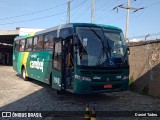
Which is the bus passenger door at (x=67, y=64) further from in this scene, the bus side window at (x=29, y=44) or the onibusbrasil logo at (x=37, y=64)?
the bus side window at (x=29, y=44)

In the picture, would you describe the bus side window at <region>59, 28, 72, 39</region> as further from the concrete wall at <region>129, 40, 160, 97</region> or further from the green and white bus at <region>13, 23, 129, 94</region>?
the concrete wall at <region>129, 40, 160, 97</region>

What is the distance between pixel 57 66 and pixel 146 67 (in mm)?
4825

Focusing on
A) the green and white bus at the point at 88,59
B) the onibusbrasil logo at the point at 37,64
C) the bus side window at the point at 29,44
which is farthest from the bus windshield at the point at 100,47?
the bus side window at the point at 29,44

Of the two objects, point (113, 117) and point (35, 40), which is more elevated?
point (35, 40)

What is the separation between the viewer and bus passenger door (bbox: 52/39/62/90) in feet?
40.1

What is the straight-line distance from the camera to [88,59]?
10930mm

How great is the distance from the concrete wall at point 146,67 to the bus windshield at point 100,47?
8.16 ft

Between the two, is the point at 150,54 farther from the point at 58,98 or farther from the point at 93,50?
the point at 58,98

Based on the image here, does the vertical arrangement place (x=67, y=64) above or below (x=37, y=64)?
above

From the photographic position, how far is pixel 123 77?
1179 cm

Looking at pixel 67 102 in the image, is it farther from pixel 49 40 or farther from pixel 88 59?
pixel 49 40

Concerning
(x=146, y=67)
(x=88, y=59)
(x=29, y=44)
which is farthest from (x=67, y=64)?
(x=29, y=44)

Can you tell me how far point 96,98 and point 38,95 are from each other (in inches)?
108

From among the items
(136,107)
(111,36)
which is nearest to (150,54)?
(111,36)
